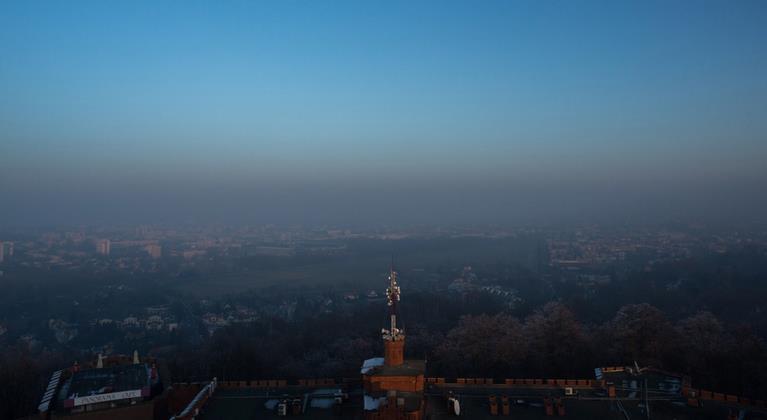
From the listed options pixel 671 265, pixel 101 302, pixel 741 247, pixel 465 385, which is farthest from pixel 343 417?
pixel 741 247

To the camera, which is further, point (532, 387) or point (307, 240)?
point (307, 240)

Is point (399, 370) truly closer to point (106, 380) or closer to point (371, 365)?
point (371, 365)

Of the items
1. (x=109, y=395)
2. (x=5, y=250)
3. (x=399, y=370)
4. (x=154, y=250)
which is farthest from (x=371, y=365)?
(x=154, y=250)

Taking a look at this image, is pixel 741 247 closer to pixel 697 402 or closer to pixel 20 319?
pixel 697 402

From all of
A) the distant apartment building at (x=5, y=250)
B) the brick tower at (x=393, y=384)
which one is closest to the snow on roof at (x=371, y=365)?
the brick tower at (x=393, y=384)

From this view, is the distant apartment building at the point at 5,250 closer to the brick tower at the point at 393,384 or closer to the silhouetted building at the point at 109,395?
the silhouetted building at the point at 109,395

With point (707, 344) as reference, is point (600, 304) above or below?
below
